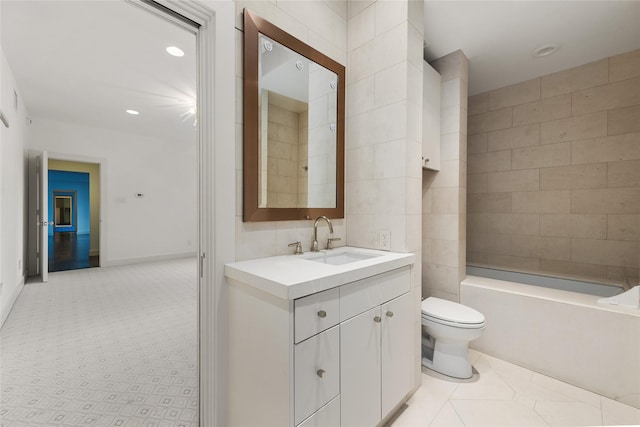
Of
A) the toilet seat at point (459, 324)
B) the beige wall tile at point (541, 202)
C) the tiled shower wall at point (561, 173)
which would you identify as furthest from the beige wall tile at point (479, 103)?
the toilet seat at point (459, 324)

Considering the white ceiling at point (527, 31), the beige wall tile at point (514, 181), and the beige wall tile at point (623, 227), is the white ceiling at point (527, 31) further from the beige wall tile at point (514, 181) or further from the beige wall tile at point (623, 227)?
the beige wall tile at point (623, 227)

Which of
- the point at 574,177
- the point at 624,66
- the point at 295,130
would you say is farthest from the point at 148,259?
the point at 624,66

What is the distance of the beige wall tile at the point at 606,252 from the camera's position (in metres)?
2.43

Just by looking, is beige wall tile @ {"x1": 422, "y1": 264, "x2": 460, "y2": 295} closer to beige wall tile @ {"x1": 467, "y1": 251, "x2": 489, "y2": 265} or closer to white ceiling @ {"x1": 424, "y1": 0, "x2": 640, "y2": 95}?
beige wall tile @ {"x1": 467, "y1": 251, "x2": 489, "y2": 265}

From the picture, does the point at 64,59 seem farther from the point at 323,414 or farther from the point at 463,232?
the point at 463,232

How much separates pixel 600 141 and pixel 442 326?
8.12ft

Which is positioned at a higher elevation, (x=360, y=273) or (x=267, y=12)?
(x=267, y=12)

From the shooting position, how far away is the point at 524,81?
2.95 meters

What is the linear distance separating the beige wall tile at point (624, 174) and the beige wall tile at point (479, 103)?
4.36 feet

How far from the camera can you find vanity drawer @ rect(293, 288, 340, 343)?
996 mm

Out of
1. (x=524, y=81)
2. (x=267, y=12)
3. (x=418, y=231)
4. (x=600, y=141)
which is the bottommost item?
(x=418, y=231)

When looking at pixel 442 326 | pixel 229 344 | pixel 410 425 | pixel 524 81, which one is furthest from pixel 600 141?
pixel 229 344

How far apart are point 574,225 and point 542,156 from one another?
0.78 m

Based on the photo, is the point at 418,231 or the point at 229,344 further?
the point at 418,231
